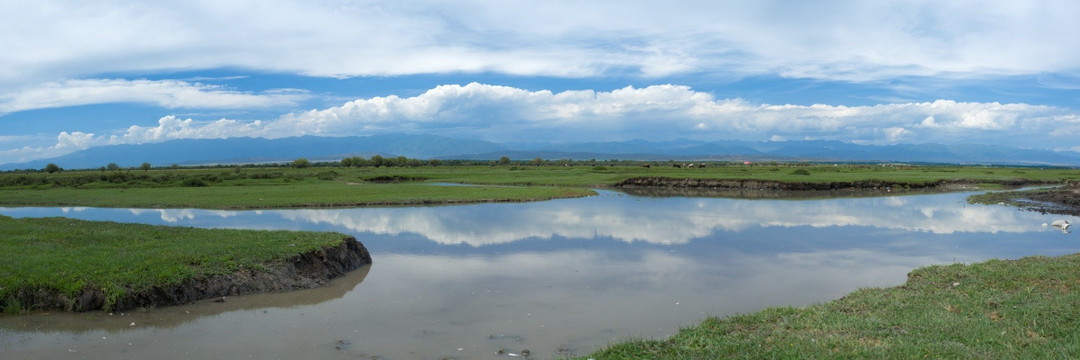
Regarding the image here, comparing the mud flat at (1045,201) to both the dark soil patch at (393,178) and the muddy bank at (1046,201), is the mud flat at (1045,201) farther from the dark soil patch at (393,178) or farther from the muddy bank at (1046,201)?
the dark soil patch at (393,178)

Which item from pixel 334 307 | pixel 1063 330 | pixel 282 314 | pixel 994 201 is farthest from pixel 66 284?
pixel 994 201

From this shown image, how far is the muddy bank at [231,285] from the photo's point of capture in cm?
1302

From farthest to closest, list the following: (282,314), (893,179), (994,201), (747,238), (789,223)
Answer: (893,179) < (994,201) < (789,223) < (747,238) < (282,314)

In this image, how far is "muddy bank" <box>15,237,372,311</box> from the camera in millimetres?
13020

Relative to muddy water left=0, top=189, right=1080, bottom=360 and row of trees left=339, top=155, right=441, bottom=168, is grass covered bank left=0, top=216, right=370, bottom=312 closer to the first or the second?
muddy water left=0, top=189, right=1080, bottom=360

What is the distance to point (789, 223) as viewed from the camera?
97.3ft

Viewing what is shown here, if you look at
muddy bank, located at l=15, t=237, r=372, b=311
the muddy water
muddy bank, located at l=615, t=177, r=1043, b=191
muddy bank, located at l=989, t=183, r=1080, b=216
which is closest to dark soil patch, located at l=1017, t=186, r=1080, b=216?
muddy bank, located at l=989, t=183, r=1080, b=216

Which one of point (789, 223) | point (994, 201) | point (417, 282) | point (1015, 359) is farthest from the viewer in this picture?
point (994, 201)

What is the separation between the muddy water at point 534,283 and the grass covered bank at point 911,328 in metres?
1.70

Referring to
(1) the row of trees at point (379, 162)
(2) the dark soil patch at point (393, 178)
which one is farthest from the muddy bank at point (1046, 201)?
(1) the row of trees at point (379, 162)

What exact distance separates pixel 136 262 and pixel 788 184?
2071 inches

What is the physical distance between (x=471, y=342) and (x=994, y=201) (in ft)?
137

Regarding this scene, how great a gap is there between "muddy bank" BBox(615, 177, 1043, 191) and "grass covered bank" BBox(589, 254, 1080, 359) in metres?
45.0

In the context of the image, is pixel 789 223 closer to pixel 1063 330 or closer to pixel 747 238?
pixel 747 238
